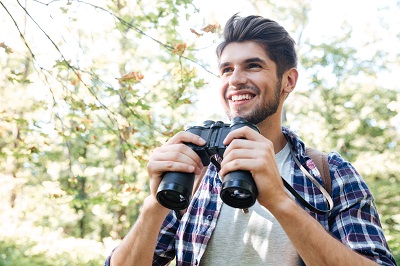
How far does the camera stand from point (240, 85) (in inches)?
74.9

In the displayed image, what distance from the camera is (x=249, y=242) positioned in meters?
1.67

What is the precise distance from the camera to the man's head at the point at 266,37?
206 centimetres

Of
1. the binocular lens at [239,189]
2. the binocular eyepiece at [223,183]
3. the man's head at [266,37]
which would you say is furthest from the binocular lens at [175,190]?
the man's head at [266,37]

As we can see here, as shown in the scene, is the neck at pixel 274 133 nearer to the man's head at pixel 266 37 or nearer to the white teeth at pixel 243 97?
the white teeth at pixel 243 97

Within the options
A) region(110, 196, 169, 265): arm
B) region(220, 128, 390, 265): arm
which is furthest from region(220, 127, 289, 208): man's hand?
region(110, 196, 169, 265): arm

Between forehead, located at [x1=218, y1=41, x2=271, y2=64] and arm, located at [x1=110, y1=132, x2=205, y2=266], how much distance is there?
0.68 metres

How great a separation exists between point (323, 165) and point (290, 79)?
625 mm

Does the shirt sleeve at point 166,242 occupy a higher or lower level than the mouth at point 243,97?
lower

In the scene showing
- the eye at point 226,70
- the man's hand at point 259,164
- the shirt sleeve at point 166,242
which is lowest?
the shirt sleeve at point 166,242

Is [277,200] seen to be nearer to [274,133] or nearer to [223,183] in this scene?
[223,183]

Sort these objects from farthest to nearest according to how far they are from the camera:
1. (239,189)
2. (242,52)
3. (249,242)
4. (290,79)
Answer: (290,79)
(242,52)
(249,242)
(239,189)

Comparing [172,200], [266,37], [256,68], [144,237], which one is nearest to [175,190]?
[172,200]

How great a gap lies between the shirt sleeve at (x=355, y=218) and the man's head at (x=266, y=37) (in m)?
0.68

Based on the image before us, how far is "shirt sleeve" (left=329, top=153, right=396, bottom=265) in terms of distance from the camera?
1496mm
